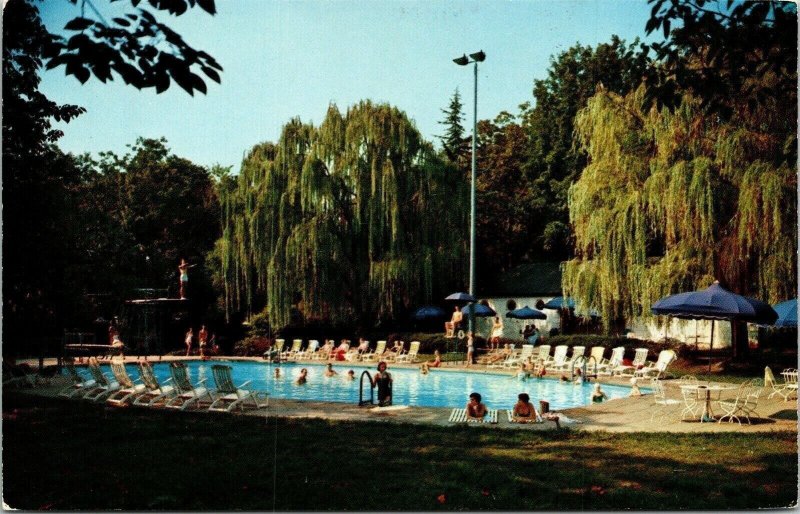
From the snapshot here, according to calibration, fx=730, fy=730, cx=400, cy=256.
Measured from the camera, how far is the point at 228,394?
420 inches

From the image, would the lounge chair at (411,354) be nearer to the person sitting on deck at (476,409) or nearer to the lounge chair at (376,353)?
the lounge chair at (376,353)

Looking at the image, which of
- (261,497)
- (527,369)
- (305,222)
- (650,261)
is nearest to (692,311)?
(527,369)

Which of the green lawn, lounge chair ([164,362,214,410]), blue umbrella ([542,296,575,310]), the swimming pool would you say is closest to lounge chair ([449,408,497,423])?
the swimming pool

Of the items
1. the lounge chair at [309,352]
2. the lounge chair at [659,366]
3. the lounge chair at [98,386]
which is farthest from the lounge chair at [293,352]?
the lounge chair at [659,366]

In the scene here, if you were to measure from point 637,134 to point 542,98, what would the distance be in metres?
4.87

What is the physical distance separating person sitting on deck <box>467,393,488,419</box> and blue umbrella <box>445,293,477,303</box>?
1.99 metres

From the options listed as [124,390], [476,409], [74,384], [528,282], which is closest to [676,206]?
[528,282]

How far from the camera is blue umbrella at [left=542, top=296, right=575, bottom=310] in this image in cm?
1396

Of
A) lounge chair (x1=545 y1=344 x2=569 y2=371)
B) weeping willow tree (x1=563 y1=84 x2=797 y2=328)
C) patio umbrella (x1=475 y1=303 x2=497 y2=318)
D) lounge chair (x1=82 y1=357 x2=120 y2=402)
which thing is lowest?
lounge chair (x1=82 y1=357 x2=120 y2=402)

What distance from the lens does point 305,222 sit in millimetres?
14914

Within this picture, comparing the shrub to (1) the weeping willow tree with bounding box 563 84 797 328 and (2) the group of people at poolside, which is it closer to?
(2) the group of people at poolside

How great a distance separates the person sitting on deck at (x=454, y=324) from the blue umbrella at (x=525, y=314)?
2.43 ft

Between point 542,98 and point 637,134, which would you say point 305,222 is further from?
point 637,134

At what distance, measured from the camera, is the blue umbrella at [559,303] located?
45.8ft
